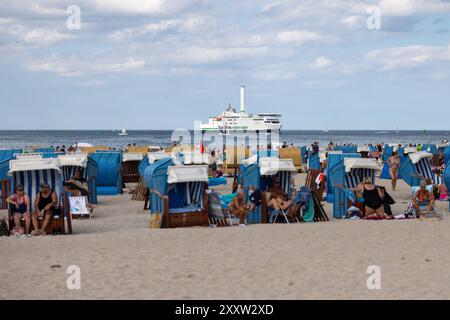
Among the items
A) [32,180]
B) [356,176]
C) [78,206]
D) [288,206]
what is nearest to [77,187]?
[78,206]

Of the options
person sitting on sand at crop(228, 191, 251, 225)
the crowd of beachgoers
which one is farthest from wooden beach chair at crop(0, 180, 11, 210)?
person sitting on sand at crop(228, 191, 251, 225)

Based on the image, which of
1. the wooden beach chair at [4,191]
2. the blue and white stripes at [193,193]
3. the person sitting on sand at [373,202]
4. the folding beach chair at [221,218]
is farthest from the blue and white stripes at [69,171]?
the person sitting on sand at [373,202]

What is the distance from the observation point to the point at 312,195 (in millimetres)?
12336

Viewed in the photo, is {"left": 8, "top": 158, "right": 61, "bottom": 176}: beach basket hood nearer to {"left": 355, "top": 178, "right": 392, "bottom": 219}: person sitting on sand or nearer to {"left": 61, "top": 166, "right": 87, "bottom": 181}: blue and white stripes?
{"left": 61, "top": 166, "right": 87, "bottom": 181}: blue and white stripes

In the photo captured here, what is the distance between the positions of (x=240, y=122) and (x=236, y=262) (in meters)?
85.8

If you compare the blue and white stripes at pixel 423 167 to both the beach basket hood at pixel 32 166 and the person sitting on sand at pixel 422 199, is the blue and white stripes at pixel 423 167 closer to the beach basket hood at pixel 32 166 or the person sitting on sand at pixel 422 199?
the person sitting on sand at pixel 422 199

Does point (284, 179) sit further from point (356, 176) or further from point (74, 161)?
point (74, 161)

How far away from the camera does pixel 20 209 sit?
34.8 ft

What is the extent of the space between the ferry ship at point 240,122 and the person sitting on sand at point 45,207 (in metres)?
80.9

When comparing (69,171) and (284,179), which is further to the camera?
(69,171)

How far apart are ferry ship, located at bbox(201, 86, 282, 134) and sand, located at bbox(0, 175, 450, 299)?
81.3 m

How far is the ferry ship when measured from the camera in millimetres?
93625

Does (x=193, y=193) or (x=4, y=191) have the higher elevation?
(x=193, y=193)
